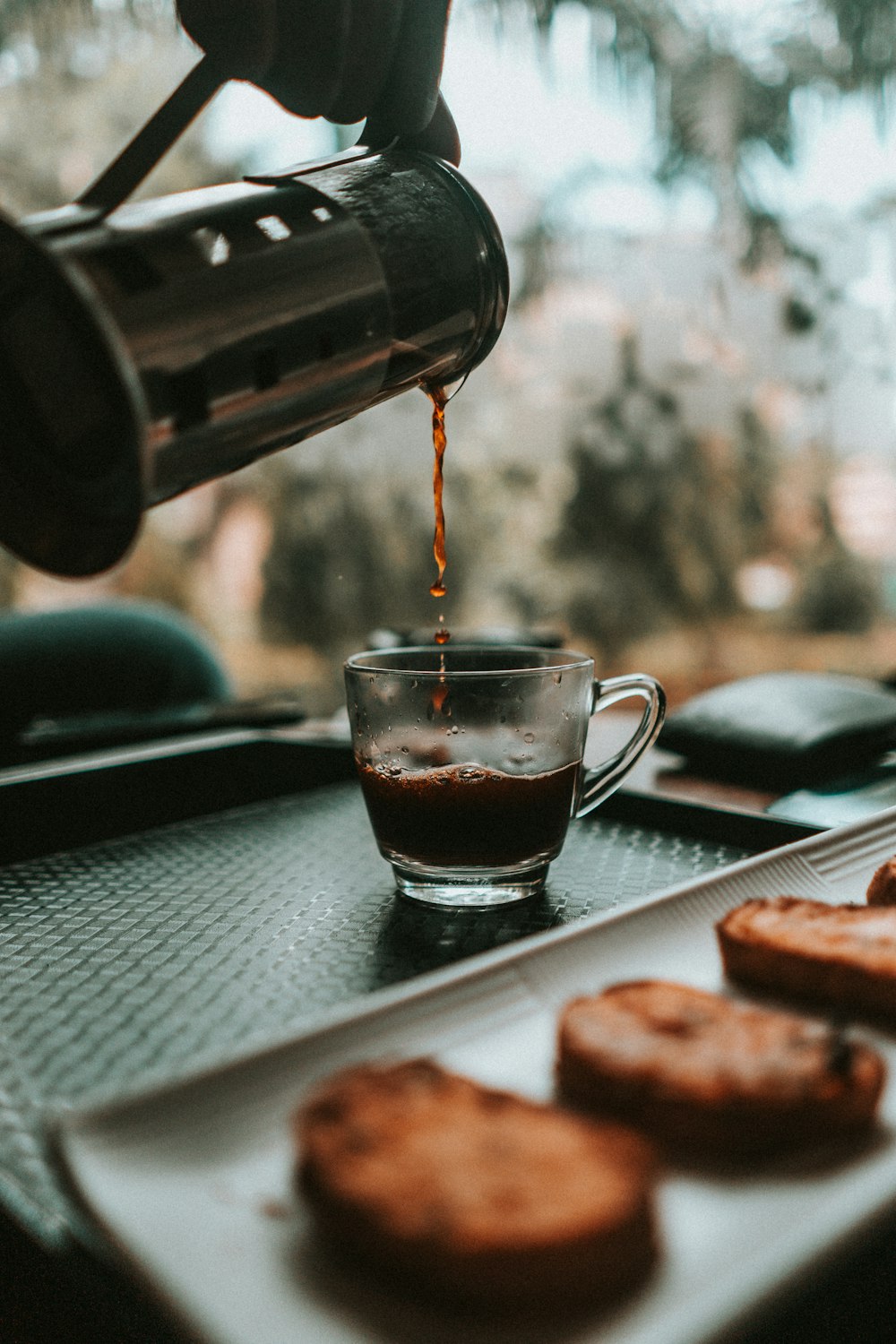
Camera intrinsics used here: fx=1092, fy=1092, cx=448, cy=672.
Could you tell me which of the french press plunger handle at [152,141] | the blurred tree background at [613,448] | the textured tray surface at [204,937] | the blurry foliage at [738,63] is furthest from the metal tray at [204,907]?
the blurry foliage at [738,63]

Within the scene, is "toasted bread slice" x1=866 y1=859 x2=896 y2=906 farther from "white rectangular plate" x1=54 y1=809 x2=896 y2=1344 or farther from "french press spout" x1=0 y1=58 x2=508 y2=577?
"french press spout" x1=0 y1=58 x2=508 y2=577

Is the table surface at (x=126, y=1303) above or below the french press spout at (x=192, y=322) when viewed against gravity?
below

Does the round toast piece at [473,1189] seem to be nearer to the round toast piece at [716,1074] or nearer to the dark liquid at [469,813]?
the round toast piece at [716,1074]

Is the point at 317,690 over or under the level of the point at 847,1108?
under

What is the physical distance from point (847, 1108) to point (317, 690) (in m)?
2.84

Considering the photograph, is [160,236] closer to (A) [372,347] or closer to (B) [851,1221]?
(A) [372,347]

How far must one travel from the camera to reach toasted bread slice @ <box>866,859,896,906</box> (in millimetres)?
545

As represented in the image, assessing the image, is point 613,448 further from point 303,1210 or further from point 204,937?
point 303,1210

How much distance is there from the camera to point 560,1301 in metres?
0.27

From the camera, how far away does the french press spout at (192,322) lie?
1.41 ft

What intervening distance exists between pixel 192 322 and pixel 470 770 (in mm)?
255

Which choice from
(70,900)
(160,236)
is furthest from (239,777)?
(160,236)

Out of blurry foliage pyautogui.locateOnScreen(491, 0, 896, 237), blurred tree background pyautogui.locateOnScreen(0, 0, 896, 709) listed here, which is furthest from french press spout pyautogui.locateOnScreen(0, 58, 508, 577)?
blurry foliage pyautogui.locateOnScreen(491, 0, 896, 237)

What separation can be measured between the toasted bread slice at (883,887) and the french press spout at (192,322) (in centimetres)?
35
